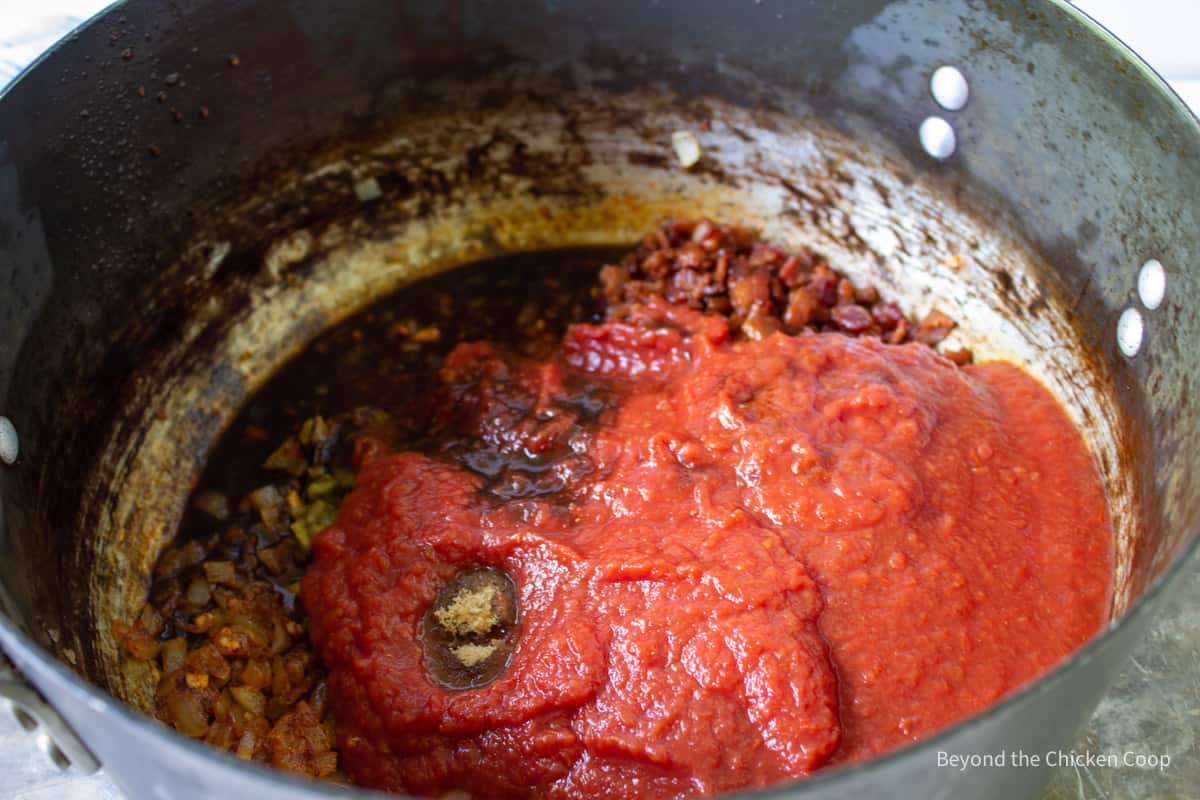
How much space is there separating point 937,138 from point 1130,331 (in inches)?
34.7

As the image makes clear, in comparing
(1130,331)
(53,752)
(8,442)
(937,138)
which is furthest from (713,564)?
(8,442)

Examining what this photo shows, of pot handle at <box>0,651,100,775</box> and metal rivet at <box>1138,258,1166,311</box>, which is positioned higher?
pot handle at <box>0,651,100,775</box>

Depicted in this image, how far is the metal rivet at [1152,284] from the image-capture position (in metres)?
2.67

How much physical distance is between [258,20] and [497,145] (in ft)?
3.07

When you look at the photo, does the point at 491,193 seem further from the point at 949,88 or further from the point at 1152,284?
the point at 1152,284

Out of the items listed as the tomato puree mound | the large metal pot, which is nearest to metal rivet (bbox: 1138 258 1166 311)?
the large metal pot

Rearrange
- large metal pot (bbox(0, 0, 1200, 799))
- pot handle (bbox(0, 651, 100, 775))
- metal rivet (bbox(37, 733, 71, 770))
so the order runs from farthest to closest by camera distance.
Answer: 1. large metal pot (bbox(0, 0, 1200, 799))
2. metal rivet (bbox(37, 733, 71, 770))
3. pot handle (bbox(0, 651, 100, 775))

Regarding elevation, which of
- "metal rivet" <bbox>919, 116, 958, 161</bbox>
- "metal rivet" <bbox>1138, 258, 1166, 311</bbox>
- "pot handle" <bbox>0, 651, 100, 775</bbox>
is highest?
"pot handle" <bbox>0, 651, 100, 775</bbox>

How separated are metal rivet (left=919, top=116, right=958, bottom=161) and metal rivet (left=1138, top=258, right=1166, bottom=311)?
30.1 inches

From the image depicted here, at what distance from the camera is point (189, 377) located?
11.0 ft

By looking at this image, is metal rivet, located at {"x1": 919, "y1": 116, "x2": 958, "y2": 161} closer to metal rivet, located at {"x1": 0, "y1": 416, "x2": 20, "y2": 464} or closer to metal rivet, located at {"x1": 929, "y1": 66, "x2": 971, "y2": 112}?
metal rivet, located at {"x1": 929, "y1": 66, "x2": 971, "y2": 112}

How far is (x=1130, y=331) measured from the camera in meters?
2.80

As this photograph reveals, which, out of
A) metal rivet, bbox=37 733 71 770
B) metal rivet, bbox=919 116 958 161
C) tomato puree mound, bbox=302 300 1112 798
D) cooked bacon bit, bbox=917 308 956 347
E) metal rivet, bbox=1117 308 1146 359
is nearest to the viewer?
metal rivet, bbox=37 733 71 770

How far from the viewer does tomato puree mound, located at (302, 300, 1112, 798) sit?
93.7 inches
